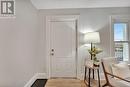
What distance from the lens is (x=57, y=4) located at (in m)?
4.84

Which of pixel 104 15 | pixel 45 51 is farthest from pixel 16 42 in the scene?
pixel 104 15

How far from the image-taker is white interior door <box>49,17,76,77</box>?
5.35 meters

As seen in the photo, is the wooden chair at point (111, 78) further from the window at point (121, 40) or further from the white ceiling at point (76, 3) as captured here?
the white ceiling at point (76, 3)

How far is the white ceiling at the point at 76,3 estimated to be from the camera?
Result: 4552mm

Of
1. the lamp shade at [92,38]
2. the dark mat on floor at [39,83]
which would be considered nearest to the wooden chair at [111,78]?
the lamp shade at [92,38]

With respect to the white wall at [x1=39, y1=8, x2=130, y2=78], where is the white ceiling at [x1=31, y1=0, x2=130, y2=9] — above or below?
above

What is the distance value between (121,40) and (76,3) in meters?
2.00

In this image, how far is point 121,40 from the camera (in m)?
5.21

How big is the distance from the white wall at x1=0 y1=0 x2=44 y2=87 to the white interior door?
1.04 metres

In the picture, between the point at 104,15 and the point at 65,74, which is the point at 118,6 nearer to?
the point at 104,15

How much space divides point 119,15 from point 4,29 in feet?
12.5

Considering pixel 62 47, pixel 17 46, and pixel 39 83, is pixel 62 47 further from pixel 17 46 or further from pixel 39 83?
pixel 17 46

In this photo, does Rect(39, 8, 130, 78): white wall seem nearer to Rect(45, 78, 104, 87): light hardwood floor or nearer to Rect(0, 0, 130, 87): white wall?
Rect(0, 0, 130, 87): white wall

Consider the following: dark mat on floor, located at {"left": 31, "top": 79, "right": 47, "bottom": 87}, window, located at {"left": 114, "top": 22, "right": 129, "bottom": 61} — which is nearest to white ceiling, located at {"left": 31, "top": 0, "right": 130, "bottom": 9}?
window, located at {"left": 114, "top": 22, "right": 129, "bottom": 61}
